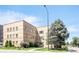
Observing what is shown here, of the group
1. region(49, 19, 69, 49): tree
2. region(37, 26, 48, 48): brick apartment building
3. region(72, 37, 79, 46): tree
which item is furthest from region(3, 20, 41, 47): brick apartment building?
region(72, 37, 79, 46): tree

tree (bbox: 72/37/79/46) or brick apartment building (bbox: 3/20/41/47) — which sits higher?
brick apartment building (bbox: 3/20/41/47)

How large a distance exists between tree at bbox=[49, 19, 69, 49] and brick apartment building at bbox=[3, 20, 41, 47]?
38cm

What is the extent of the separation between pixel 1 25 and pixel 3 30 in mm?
142

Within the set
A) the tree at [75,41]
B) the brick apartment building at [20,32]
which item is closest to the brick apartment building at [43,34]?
the brick apartment building at [20,32]

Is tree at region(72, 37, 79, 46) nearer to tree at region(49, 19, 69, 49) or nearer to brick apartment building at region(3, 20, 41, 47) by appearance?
tree at region(49, 19, 69, 49)

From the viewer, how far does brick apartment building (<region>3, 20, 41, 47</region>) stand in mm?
4648

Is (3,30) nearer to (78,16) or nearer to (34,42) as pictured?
(34,42)

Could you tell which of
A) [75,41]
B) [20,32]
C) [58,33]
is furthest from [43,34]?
[75,41]

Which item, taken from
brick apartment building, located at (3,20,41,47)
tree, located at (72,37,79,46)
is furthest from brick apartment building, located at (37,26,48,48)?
tree, located at (72,37,79,46)

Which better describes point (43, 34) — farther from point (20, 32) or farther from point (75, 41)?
point (75, 41)

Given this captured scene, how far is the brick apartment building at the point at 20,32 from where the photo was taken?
4.65 m

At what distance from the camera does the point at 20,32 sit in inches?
184

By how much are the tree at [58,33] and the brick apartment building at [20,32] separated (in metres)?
0.38
